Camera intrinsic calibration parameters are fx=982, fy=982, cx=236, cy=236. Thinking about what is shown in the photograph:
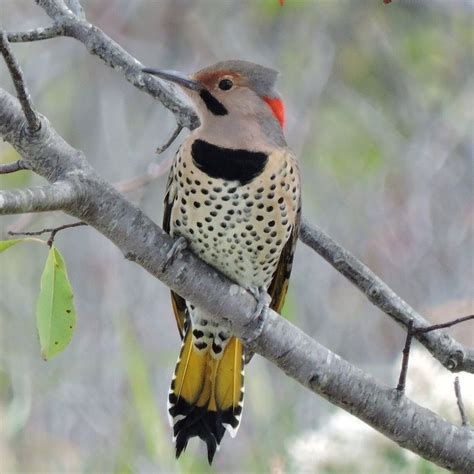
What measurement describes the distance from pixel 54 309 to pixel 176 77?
67 cm

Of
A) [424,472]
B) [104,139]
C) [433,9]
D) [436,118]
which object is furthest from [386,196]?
[424,472]

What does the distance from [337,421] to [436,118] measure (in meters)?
1.72

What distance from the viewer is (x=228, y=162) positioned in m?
2.19

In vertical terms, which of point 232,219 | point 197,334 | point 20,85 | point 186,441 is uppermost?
point 20,85

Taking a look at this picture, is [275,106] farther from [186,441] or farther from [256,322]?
[186,441]

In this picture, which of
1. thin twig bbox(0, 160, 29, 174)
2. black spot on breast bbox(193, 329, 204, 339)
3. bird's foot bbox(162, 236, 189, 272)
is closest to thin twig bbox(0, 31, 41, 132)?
thin twig bbox(0, 160, 29, 174)

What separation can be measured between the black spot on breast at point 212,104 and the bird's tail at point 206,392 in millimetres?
585

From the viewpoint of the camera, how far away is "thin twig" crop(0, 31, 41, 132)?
1.48m

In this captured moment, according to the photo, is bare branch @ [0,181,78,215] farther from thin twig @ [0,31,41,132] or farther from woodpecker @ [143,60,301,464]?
woodpecker @ [143,60,301,464]

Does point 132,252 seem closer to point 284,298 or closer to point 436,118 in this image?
point 284,298

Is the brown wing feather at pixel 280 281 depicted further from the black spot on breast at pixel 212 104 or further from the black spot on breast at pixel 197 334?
the black spot on breast at pixel 212 104

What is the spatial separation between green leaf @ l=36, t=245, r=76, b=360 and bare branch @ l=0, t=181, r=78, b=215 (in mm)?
122

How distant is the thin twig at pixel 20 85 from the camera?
4.87 ft

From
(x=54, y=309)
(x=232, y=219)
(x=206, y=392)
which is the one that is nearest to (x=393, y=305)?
(x=232, y=219)
